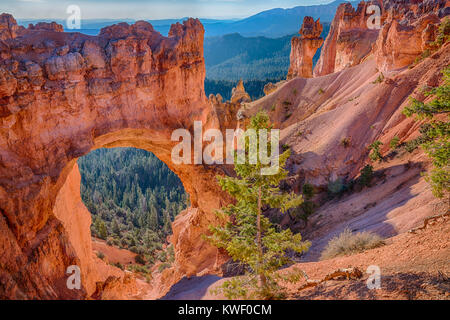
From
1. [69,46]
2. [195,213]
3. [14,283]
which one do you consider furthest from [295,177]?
[14,283]

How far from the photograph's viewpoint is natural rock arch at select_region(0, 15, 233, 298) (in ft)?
33.2

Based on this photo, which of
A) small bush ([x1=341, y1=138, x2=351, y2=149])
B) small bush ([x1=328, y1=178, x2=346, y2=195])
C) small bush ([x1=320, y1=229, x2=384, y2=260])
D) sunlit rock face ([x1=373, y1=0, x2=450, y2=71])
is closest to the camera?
small bush ([x1=320, y1=229, x2=384, y2=260])

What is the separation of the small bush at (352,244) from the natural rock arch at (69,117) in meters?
6.44

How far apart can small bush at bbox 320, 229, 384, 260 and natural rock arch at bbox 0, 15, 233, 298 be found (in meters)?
6.44

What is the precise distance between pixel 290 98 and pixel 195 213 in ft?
104

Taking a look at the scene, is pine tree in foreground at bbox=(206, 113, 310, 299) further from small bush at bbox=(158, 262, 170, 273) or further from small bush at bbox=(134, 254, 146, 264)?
small bush at bbox=(134, 254, 146, 264)

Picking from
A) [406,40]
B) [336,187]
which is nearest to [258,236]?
[336,187]

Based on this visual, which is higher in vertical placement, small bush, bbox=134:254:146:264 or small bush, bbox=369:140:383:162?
small bush, bbox=369:140:383:162

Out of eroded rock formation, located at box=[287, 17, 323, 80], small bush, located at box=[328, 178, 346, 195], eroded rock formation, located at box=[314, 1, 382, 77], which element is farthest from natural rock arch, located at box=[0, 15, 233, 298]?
eroded rock formation, located at box=[287, 17, 323, 80]

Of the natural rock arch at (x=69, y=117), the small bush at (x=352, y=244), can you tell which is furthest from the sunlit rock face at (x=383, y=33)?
the small bush at (x=352, y=244)

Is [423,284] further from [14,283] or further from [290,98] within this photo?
[290,98]

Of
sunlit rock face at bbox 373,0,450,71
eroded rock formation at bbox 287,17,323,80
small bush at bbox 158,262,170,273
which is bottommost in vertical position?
small bush at bbox 158,262,170,273

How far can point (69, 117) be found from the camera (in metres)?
12.6

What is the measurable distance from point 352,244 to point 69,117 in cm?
1335
